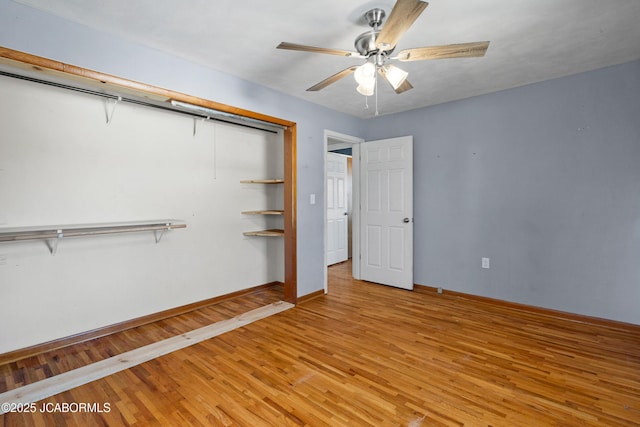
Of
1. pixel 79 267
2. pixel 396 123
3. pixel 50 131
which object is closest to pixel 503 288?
pixel 396 123

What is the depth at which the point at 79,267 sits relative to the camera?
9.23ft

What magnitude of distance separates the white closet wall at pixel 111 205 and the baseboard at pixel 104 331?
5cm

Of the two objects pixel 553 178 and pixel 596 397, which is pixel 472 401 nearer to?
pixel 596 397

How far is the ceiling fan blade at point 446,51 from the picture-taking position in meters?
1.77

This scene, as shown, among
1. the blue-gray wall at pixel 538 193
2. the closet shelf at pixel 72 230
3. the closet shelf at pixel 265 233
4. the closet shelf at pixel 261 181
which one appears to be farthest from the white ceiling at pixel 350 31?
the closet shelf at pixel 265 233

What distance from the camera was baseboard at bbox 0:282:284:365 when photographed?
2.47m

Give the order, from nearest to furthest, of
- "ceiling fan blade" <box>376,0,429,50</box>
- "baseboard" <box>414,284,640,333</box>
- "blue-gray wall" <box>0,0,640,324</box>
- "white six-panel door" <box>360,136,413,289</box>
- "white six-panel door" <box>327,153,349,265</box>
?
"ceiling fan blade" <box>376,0,429,50</box>
"blue-gray wall" <box>0,0,640,324</box>
"baseboard" <box>414,284,640,333</box>
"white six-panel door" <box>360,136,413,289</box>
"white six-panel door" <box>327,153,349,265</box>

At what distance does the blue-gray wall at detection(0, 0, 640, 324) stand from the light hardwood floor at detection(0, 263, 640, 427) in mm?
541

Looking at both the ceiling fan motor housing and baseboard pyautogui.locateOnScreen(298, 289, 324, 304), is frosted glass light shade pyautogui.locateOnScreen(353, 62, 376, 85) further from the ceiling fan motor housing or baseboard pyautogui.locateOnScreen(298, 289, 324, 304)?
baseboard pyautogui.locateOnScreen(298, 289, 324, 304)

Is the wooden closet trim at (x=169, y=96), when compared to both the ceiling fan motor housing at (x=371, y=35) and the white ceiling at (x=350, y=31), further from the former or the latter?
the ceiling fan motor housing at (x=371, y=35)

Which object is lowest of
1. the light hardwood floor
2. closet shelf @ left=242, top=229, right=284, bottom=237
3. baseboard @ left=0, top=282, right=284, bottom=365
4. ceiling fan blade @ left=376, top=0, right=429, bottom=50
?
the light hardwood floor

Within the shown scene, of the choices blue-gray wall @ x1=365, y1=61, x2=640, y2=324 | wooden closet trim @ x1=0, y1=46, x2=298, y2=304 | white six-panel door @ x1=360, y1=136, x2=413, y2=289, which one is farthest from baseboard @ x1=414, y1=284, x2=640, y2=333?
wooden closet trim @ x1=0, y1=46, x2=298, y2=304

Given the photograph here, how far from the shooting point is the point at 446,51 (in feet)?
6.04

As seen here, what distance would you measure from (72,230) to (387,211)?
141 inches
